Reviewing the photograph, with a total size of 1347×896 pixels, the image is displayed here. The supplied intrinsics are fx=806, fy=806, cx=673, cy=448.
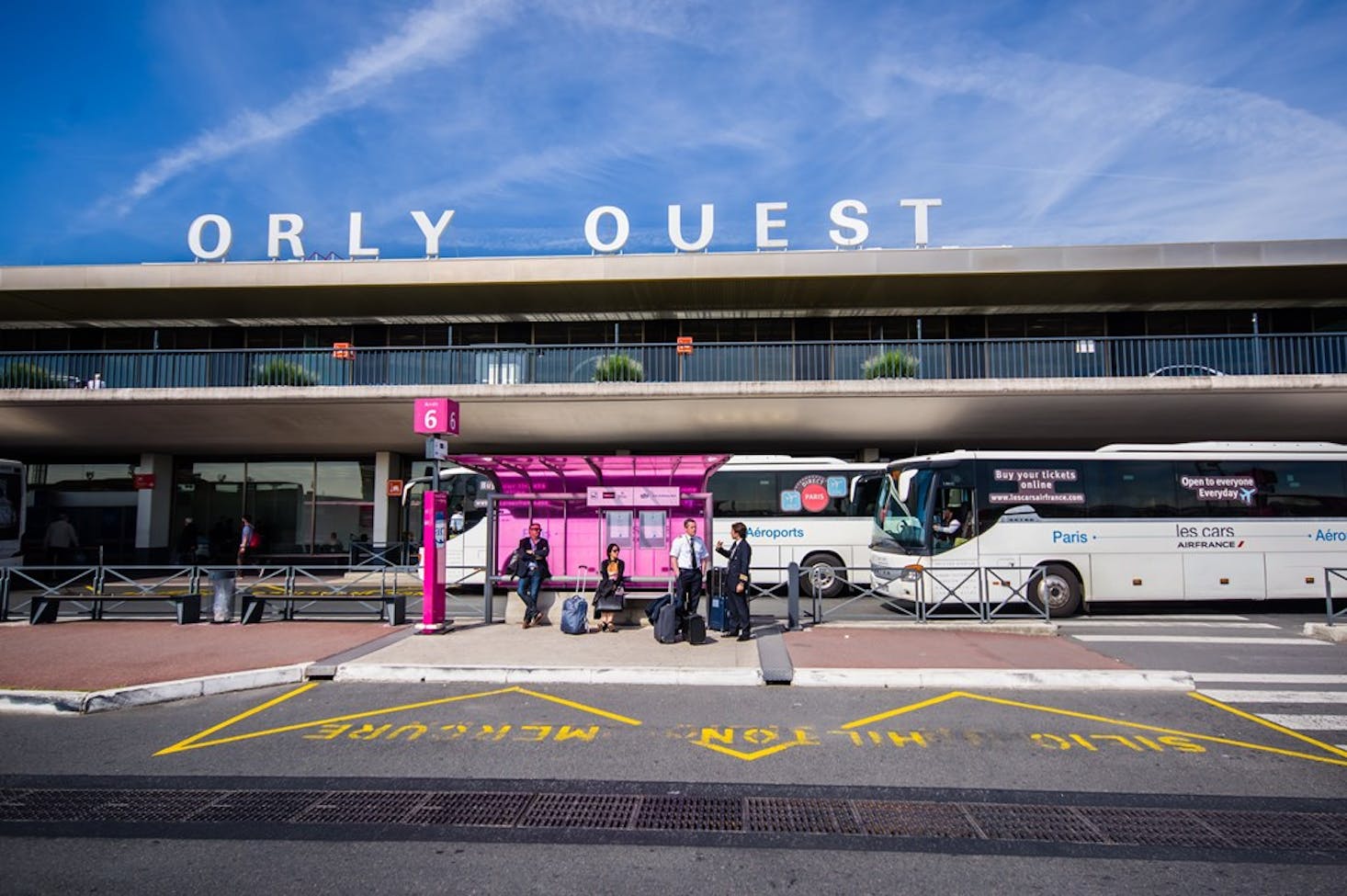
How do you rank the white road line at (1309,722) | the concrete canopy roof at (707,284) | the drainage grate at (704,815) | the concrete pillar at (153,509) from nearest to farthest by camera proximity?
the drainage grate at (704,815)
the white road line at (1309,722)
the concrete canopy roof at (707,284)
the concrete pillar at (153,509)

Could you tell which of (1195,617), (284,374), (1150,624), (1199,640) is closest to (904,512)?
(1150,624)

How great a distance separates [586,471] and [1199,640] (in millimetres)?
10107

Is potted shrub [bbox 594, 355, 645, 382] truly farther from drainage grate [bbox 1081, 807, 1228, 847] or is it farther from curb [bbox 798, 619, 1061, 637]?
drainage grate [bbox 1081, 807, 1228, 847]

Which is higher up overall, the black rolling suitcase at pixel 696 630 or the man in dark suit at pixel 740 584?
the man in dark suit at pixel 740 584

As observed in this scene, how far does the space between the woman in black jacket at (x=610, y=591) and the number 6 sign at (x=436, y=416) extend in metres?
3.08

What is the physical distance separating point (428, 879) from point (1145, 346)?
22.7m

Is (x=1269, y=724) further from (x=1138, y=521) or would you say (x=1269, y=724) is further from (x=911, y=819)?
(x=1138, y=521)

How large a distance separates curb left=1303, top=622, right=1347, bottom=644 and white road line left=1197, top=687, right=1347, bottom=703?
420cm

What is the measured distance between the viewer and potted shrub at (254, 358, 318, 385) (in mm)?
21641

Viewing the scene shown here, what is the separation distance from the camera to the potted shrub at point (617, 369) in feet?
70.1

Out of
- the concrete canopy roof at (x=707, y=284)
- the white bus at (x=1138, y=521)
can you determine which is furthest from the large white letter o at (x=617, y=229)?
the white bus at (x=1138, y=521)

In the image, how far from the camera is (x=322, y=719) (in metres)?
7.75

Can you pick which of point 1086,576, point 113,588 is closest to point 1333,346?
point 1086,576

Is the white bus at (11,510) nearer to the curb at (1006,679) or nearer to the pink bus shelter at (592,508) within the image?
the pink bus shelter at (592,508)
